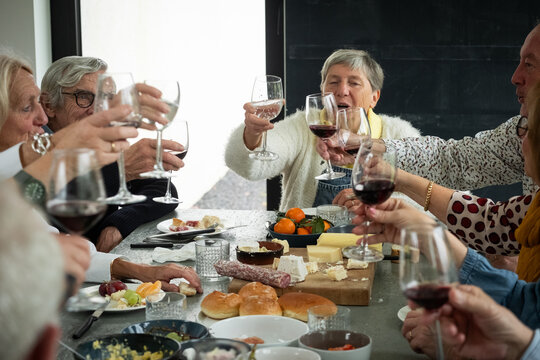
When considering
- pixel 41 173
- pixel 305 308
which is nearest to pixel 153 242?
pixel 305 308

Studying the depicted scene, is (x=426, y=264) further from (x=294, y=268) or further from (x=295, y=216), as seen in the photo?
(x=295, y=216)

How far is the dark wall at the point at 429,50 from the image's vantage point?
448 cm

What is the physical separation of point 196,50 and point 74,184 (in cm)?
363

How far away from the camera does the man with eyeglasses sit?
3.03m

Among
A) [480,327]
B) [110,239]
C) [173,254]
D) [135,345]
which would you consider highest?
[480,327]

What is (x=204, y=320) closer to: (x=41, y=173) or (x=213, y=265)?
(x=213, y=265)

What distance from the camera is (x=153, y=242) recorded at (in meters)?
2.71

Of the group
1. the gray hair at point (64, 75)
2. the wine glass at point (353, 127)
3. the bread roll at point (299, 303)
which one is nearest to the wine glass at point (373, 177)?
the bread roll at point (299, 303)

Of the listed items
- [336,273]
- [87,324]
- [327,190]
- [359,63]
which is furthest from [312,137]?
[87,324]

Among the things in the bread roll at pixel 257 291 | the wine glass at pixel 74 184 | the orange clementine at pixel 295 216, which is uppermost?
the wine glass at pixel 74 184

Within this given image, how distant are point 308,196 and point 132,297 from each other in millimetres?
2022

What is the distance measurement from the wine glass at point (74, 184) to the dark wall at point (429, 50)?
11.3 ft

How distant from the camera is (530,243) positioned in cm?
205

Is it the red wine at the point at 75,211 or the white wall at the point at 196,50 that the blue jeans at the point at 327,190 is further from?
the red wine at the point at 75,211
